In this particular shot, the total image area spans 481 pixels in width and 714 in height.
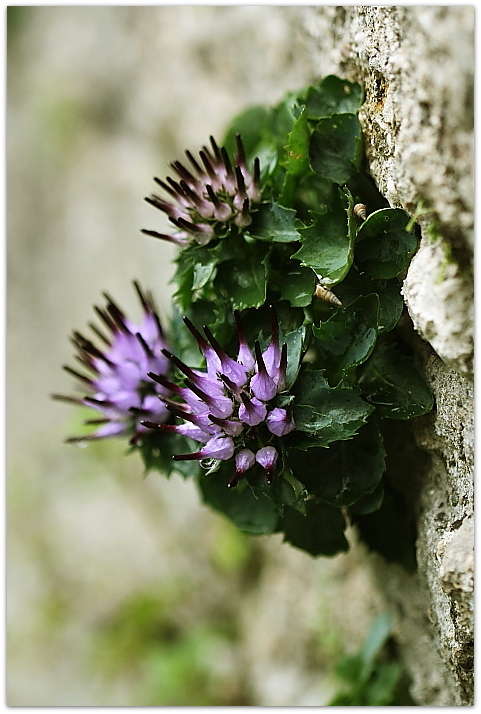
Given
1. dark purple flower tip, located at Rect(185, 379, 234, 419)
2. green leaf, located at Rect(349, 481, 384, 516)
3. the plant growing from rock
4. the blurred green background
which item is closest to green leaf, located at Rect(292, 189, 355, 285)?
the plant growing from rock

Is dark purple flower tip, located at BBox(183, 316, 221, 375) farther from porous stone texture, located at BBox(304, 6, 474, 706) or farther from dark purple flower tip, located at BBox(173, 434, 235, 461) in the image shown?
porous stone texture, located at BBox(304, 6, 474, 706)

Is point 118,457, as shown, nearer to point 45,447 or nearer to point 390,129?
point 45,447

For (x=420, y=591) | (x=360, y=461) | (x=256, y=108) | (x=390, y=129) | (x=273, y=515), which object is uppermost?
(x=256, y=108)

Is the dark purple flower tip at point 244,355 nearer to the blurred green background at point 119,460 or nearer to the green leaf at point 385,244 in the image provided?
the green leaf at point 385,244

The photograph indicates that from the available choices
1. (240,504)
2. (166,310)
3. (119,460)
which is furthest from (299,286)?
(119,460)

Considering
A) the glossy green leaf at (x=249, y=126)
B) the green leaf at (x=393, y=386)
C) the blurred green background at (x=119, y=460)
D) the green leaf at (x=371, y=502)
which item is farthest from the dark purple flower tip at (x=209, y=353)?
the blurred green background at (x=119, y=460)

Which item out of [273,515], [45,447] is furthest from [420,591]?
[45,447]
